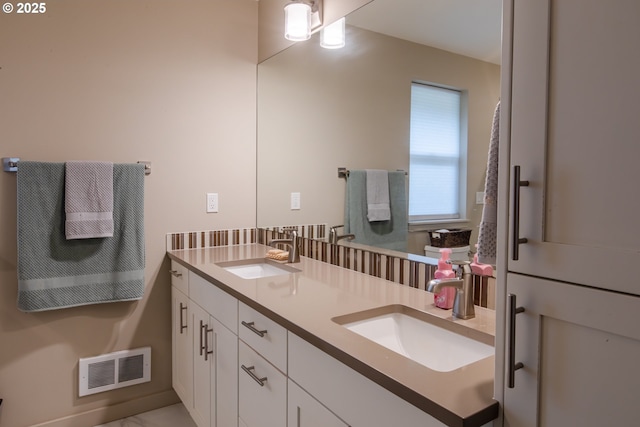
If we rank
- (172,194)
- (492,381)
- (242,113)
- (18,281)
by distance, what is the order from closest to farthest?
(492,381) → (18,281) → (172,194) → (242,113)

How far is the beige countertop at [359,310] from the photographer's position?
74cm

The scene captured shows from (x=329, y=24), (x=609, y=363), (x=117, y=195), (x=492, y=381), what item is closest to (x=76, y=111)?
(x=117, y=195)

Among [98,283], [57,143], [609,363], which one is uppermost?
[57,143]

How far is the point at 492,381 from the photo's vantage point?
82cm

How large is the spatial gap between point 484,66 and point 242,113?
156 centimetres

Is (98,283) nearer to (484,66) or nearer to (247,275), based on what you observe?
(247,275)

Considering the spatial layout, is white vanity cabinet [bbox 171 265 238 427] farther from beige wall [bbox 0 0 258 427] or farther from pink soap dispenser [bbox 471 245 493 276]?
pink soap dispenser [bbox 471 245 493 276]

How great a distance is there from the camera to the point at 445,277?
1301 mm

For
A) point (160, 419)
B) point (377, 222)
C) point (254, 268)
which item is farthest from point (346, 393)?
point (160, 419)

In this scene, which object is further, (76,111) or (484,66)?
(76,111)

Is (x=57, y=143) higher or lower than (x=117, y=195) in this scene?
higher

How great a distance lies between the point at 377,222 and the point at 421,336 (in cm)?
67

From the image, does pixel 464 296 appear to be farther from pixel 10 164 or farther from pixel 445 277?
pixel 10 164

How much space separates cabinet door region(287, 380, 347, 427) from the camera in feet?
3.33
